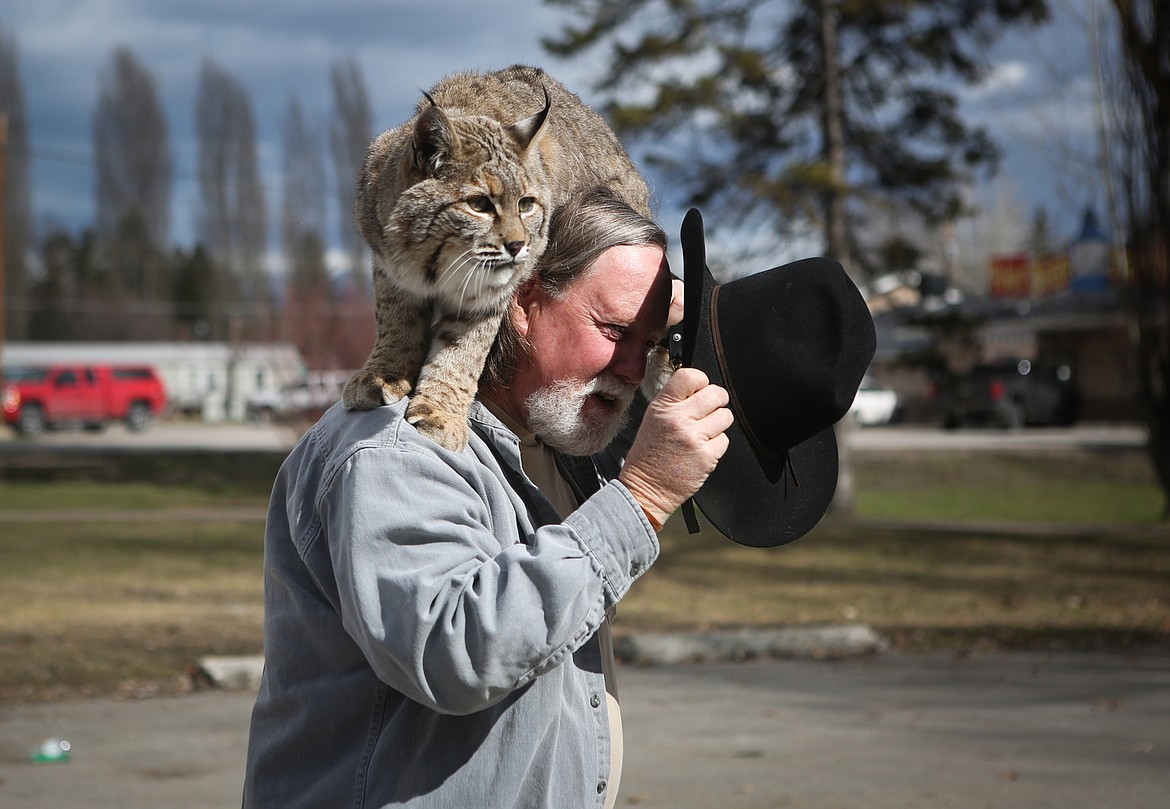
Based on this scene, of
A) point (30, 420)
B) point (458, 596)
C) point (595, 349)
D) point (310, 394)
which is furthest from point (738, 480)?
point (30, 420)

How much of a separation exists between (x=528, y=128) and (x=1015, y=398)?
98.9ft

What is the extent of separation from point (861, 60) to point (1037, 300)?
77.2 feet

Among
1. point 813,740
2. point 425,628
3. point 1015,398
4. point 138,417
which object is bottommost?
point 138,417

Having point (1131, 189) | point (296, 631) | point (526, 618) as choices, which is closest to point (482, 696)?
point (526, 618)

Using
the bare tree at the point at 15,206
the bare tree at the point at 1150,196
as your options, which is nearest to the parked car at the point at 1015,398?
the bare tree at the point at 1150,196

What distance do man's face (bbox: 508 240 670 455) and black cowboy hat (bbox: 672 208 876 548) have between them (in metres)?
0.14

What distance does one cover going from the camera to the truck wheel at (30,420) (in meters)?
33.6

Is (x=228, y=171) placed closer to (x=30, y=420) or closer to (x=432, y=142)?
(x=30, y=420)

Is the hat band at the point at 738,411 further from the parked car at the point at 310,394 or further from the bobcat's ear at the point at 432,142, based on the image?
the parked car at the point at 310,394

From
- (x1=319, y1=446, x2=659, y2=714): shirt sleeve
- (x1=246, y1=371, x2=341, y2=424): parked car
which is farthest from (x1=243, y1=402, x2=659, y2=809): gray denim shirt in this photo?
(x1=246, y1=371, x2=341, y2=424): parked car

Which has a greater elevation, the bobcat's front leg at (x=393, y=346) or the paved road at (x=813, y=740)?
the bobcat's front leg at (x=393, y=346)

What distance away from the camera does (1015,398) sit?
102 ft

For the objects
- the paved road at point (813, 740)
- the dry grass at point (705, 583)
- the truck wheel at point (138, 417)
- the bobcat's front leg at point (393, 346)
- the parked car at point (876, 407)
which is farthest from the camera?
the parked car at point (876, 407)

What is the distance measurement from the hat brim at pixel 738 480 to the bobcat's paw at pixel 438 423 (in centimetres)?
44
